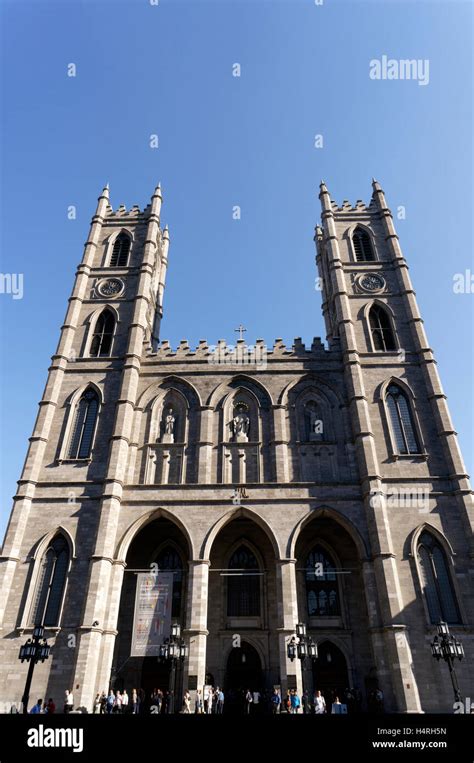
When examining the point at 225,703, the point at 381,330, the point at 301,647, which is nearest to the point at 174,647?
the point at 301,647

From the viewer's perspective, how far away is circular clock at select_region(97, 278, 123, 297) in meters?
30.0

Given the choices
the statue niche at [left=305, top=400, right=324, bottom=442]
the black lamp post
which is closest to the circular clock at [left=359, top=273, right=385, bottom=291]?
the statue niche at [left=305, top=400, right=324, bottom=442]

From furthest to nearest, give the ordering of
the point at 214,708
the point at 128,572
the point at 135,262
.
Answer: the point at 135,262 → the point at 128,572 → the point at 214,708

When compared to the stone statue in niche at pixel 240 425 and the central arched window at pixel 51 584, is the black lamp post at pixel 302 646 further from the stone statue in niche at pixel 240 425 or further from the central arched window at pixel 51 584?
the central arched window at pixel 51 584

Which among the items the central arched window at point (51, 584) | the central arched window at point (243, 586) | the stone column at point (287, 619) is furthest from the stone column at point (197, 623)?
the central arched window at point (51, 584)

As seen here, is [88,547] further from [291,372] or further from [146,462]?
[291,372]

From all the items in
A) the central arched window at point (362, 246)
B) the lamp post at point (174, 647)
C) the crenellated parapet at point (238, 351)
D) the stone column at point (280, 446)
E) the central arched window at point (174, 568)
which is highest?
the central arched window at point (362, 246)

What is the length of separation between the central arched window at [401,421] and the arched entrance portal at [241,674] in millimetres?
11765

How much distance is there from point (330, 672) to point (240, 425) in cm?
1185

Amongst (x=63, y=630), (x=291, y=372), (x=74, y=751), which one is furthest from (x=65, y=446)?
(x=74, y=751)

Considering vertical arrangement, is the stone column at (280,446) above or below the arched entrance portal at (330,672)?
above

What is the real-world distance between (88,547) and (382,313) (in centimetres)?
2052

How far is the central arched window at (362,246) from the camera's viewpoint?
31359 millimetres

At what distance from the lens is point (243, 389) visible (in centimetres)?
2627
